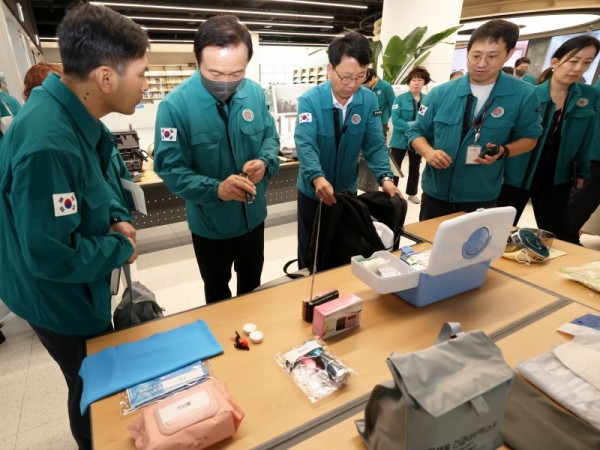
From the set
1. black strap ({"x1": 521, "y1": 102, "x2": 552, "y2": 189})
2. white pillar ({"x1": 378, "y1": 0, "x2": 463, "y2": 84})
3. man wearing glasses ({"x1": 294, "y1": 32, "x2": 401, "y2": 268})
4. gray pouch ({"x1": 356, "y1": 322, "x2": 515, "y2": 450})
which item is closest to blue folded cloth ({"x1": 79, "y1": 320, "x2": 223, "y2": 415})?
gray pouch ({"x1": 356, "y1": 322, "x2": 515, "y2": 450})

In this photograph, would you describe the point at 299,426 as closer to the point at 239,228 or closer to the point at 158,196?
Result: the point at 239,228

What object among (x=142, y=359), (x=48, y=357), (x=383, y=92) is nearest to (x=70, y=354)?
(x=142, y=359)

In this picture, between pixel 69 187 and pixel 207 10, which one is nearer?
pixel 69 187

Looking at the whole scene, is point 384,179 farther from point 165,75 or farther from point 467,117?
point 165,75

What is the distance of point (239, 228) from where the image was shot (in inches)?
69.9

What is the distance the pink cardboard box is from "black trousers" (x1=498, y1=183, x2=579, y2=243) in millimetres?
2130

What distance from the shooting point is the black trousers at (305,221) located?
2.19 meters

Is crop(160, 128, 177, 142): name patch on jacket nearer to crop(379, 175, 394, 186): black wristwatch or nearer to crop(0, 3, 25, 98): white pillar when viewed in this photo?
crop(379, 175, 394, 186): black wristwatch

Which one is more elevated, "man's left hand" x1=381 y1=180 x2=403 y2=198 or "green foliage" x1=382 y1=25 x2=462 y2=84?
"green foliage" x1=382 y1=25 x2=462 y2=84

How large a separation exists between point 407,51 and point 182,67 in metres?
12.8

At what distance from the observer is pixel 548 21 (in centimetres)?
884

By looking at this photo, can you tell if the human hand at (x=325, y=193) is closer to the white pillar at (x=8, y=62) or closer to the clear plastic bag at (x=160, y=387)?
the clear plastic bag at (x=160, y=387)

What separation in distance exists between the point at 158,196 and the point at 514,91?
2.87 meters

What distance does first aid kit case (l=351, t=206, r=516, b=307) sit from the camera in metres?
1.14
